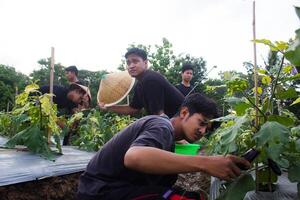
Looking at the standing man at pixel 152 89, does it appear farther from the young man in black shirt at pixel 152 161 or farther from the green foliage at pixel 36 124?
the young man in black shirt at pixel 152 161

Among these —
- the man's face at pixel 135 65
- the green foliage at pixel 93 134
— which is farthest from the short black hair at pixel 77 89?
the man's face at pixel 135 65

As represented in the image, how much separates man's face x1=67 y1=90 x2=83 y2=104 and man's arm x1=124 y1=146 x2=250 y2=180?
2959 mm

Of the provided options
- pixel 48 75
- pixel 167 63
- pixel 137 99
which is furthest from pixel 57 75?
pixel 137 99

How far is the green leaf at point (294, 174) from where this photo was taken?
4.55 ft

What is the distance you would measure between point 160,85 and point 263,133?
73.4 inches

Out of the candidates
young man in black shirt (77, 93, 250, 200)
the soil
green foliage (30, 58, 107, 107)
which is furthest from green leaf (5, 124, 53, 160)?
green foliage (30, 58, 107, 107)

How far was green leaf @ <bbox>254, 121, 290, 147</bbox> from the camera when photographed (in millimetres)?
1266

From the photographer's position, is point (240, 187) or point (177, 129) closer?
point (240, 187)

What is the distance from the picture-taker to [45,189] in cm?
256

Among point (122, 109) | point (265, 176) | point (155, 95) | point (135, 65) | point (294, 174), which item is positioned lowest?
point (265, 176)

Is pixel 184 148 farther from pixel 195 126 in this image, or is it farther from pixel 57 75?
pixel 57 75

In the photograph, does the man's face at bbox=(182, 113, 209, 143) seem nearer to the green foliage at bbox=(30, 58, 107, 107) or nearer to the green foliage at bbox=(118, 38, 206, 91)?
the green foliage at bbox=(118, 38, 206, 91)

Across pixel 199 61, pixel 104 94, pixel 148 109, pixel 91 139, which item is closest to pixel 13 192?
pixel 148 109

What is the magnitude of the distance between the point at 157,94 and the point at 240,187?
68.3 inches
